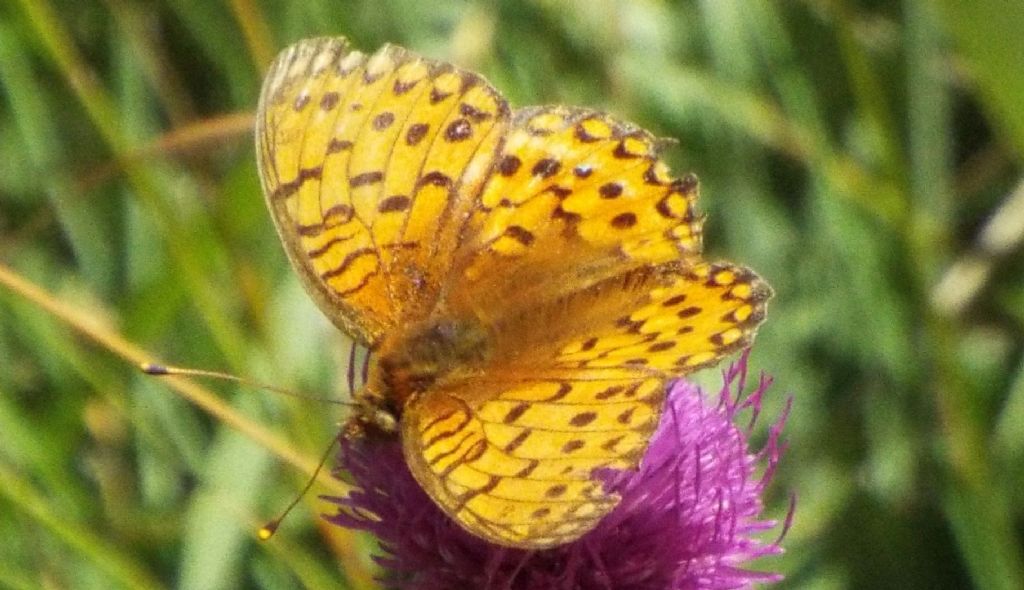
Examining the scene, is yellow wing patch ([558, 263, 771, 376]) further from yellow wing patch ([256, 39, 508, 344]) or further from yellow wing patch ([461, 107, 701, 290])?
yellow wing patch ([256, 39, 508, 344])

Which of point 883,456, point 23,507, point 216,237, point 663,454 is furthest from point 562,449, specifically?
point 883,456

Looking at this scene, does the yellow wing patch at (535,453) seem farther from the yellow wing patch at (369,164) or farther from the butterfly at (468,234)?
the yellow wing patch at (369,164)

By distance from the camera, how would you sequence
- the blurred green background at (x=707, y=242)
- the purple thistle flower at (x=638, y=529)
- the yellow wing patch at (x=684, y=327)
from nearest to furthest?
1. the yellow wing patch at (x=684, y=327)
2. the purple thistle flower at (x=638, y=529)
3. the blurred green background at (x=707, y=242)

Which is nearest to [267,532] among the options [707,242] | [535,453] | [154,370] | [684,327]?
[154,370]

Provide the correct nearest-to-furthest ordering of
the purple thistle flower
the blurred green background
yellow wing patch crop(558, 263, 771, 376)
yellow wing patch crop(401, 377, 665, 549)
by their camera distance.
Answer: yellow wing patch crop(401, 377, 665, 549)
yellow wing patch crop(558, 263, 771, 376)
the purple thistle flower
the blurred green background

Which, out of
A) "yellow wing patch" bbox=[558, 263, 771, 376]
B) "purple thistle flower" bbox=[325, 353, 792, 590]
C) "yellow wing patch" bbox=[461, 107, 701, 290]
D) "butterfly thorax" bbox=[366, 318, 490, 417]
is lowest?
"purple thistle flower" bbox=[325, 353, 792, 590]

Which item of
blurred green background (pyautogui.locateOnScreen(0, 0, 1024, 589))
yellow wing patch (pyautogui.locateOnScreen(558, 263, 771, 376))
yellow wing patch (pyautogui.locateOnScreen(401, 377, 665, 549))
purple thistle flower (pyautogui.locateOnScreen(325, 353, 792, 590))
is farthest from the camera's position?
blurred green background (pyautogui.locateOnScreen(0, 0, 1024, 589))

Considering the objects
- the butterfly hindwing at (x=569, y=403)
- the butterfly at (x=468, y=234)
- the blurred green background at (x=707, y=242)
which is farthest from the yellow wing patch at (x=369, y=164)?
the blurred green background at (x=707, y=242)

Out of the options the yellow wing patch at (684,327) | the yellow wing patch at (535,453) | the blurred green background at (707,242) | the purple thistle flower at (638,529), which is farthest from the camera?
the blurred green background at (707,242)

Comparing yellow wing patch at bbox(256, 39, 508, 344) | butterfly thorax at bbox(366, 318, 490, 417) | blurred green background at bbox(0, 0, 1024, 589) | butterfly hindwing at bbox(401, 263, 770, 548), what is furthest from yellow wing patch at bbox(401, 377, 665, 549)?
blurred green background at bbox(0, 0, 1024, 589)
